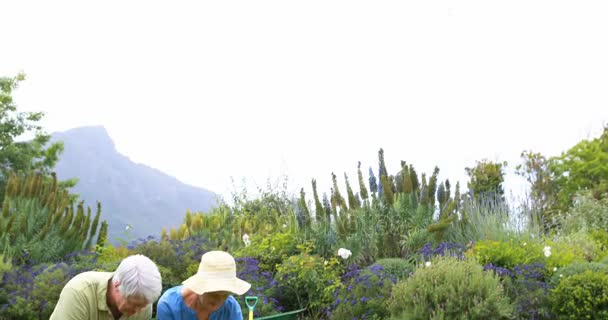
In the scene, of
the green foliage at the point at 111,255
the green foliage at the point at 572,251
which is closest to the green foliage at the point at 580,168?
the green foliage at the point at 572,251

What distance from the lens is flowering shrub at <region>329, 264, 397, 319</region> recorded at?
221 inches

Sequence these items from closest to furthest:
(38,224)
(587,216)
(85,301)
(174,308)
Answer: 1. (85,301)
2. (174,308)
3. (38,224)
4. (587,216)

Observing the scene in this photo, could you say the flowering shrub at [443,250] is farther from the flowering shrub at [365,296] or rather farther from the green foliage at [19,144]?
the green foliage at [19,144]

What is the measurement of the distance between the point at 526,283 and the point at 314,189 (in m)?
3.26

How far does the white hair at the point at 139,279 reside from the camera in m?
2.77

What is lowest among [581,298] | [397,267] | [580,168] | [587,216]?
[581,298]

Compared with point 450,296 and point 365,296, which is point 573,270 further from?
point 365,296

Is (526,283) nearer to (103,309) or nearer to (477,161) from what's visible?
(103,309)

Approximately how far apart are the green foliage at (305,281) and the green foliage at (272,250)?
59 centimetres

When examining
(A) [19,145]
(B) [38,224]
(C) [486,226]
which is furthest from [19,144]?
(C) [486,226]

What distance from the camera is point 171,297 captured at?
10.6 ft

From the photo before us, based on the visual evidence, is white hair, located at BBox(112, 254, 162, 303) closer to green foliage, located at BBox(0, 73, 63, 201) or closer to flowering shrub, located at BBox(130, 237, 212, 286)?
flowering shrub, located at BBox(130, 237, 212, 286)

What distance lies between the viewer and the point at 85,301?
3049 mm

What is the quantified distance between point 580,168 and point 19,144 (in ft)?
52.7
